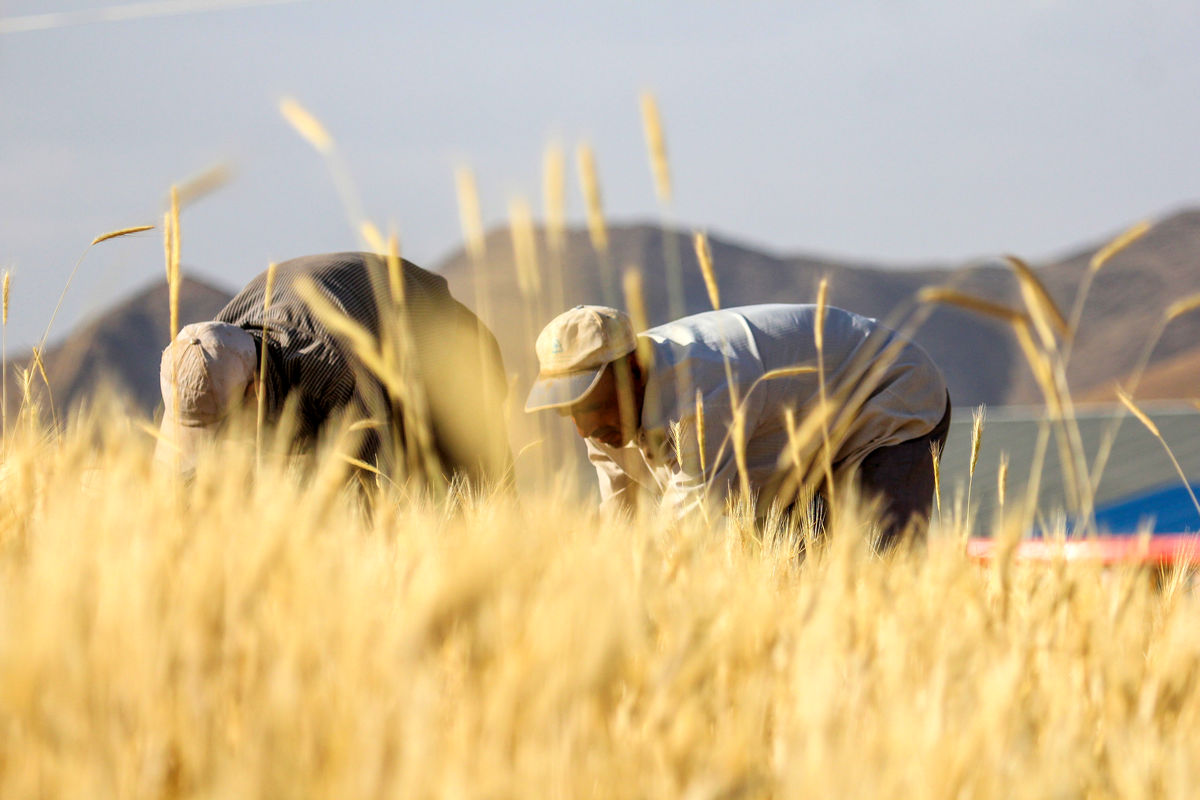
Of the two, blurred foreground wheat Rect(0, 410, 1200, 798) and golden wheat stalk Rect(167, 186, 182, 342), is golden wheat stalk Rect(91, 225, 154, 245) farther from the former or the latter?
blurred foreground wheat Rect(0, 410, 1200, 798)

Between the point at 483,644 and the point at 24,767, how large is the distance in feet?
1.13

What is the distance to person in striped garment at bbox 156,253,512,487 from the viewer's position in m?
2.59

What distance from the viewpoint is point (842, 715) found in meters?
1.07

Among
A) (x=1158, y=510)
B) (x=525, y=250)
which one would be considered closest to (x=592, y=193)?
(x=525, y=250)

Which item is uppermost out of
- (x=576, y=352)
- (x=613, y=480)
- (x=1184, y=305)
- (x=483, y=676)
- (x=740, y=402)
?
(x=1184, y=305)

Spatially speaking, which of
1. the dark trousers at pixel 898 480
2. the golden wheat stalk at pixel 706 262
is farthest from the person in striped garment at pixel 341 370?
the dark trousers at pixel 898 480

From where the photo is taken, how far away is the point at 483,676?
3.13 ft

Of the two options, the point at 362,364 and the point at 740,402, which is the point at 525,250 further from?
the point at 362,364

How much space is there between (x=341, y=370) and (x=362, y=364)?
138 mm

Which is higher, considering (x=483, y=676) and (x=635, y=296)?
(x=635, y=296)

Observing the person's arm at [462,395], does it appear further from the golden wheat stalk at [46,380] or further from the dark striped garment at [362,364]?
the golden wheat stalk at [46,380]

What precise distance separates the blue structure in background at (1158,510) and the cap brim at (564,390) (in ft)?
23.0

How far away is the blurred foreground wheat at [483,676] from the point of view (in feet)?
2.54

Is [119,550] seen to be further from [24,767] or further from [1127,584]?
[1127,584]
